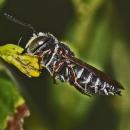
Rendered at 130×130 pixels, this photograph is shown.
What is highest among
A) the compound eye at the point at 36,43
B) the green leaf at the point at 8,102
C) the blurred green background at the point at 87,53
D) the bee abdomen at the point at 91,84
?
the blurred green background at the point at 87,53

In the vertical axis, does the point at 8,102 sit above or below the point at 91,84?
below

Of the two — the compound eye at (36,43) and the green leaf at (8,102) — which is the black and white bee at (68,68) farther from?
the green leaf at (8,102)

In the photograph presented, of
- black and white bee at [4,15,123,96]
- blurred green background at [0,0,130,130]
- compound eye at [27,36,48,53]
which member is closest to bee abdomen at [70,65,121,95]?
black and white bee at [4,15,123,96]

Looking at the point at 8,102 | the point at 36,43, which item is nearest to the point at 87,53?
the point at 36,43

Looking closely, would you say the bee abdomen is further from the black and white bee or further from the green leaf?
the green leaf

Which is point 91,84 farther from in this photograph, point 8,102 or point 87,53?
point 87,53

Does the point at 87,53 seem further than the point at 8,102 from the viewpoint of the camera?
Yes

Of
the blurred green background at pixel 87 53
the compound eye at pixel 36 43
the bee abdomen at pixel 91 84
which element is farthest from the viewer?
the blurred green background at pixel 87 53

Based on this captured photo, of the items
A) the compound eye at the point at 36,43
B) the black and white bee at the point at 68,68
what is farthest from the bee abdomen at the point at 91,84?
the compound eye at the point at 36,43

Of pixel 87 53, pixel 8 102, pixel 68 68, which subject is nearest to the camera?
pixel 8 102
